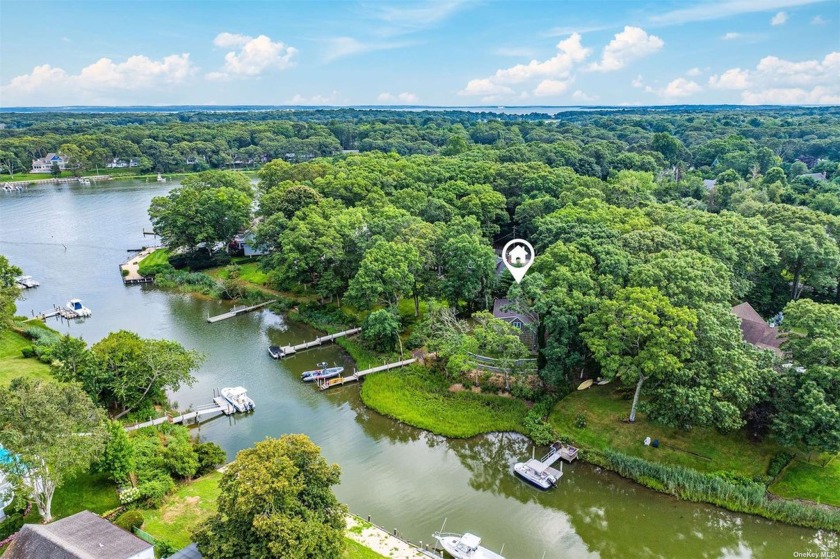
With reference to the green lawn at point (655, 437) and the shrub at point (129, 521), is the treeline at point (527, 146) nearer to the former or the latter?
the green lawn at point (655, 437)

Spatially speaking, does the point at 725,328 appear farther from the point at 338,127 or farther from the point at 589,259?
the point at 338,127

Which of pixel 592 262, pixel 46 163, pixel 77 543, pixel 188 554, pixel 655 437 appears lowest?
pixel 655 437

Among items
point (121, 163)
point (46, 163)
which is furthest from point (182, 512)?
point (46, 163)

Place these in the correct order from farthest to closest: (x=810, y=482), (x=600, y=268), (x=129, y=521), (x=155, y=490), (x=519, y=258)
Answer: (x=519, y=258)
(x=600, y=268)
(x=810, y=482)
(x=155, y=490)
(x=129, y=521)

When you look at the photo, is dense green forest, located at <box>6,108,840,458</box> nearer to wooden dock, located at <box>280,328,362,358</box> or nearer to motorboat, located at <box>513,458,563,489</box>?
wooden dock, located at <box>280,328,362,358</box>

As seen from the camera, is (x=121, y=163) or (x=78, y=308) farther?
(x=121, y=163)

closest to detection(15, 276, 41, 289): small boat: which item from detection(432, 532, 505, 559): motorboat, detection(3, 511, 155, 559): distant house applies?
detection(3, 511, 155, 559): distant house

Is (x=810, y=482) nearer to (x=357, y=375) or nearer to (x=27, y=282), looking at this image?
(x=357, y=375)

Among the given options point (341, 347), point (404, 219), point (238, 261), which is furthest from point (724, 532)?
point (238, 261)
